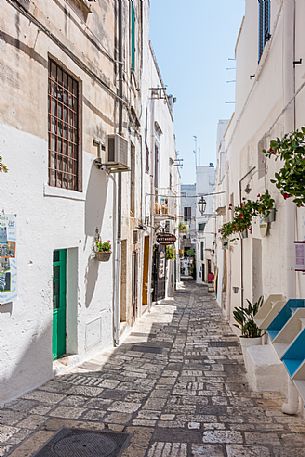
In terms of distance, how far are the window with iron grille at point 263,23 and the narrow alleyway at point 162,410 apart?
5.80 m

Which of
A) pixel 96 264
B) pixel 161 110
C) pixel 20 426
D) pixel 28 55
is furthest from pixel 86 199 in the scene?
pixel 161 110

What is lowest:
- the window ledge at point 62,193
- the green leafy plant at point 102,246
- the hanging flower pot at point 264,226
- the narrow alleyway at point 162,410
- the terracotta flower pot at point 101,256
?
the narrow alleyway at point 162,410

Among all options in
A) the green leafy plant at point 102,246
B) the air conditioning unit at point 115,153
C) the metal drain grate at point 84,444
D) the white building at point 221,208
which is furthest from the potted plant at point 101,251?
the white building at point 221,208

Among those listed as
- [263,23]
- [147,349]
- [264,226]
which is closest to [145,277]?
[147,349]

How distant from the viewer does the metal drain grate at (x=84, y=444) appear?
14.4ft

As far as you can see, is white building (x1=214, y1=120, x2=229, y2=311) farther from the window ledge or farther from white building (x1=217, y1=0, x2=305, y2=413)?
the window ledge

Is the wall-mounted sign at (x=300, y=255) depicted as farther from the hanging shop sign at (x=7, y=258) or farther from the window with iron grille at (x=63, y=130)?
the window with iron grille at (x=63, y=130)

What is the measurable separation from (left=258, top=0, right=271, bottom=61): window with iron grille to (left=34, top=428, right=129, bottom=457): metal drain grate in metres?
6.71

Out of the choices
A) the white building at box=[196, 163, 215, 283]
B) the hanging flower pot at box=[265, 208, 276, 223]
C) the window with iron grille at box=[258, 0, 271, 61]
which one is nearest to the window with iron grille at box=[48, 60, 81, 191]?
the hanging flower pot at box=[265, 208, 276, 223]

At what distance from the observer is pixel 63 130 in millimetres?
7426

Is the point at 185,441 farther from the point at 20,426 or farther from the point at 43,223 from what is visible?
the point at 43,223

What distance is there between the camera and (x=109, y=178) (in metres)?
9.52

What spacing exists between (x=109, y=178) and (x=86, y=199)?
1.51m

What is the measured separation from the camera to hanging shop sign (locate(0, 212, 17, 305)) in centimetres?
544
